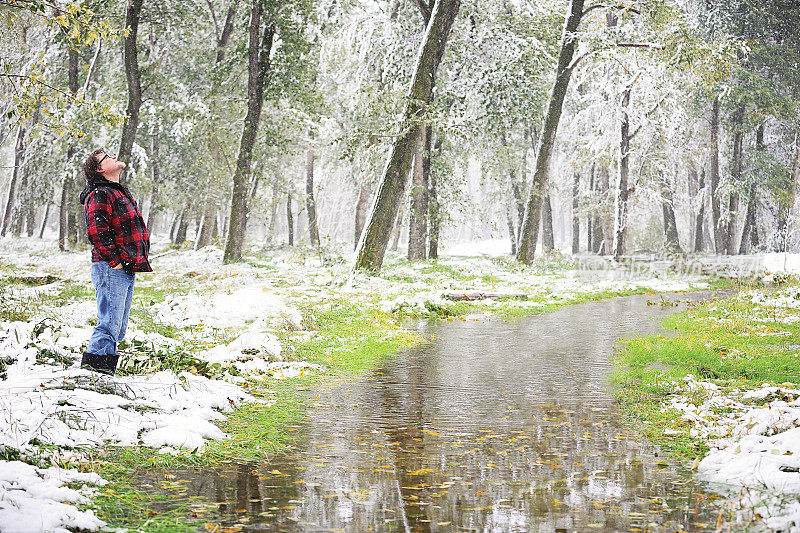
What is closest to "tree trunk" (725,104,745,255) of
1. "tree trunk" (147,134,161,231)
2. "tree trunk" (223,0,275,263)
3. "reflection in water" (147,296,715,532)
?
"tree trunk" (223,0,275,263)

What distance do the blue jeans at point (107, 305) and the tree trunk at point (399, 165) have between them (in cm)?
1034

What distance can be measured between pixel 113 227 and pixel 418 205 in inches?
699

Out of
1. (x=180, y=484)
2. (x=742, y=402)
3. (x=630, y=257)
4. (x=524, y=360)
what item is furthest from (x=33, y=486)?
(x=630, y=257)

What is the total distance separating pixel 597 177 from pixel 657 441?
32.7 meters

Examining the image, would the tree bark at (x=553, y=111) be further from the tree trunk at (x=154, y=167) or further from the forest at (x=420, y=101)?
the tree trunk at (x=154, y=167)

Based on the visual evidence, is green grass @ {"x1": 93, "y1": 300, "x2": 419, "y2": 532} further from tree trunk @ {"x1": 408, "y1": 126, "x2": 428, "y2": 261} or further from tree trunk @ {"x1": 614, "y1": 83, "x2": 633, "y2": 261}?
tree trunk @ {"x1": 614, "y1": 83, "x2": 633, "y2": 261}

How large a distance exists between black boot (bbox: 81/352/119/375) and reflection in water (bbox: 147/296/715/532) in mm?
1685

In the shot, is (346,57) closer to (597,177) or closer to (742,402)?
(597,177)

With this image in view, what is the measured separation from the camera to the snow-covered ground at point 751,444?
3.39 m

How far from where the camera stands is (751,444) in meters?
4.25

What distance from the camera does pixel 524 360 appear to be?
812 cm

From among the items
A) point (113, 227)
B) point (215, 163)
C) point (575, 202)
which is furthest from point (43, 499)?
point (575, 202)

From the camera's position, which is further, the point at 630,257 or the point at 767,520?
Result: the point at 630,257

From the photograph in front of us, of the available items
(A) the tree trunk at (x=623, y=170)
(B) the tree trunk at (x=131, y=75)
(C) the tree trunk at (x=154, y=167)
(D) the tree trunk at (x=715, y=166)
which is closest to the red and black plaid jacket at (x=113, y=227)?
(B) the tree trunk at (x=131, y=75)
